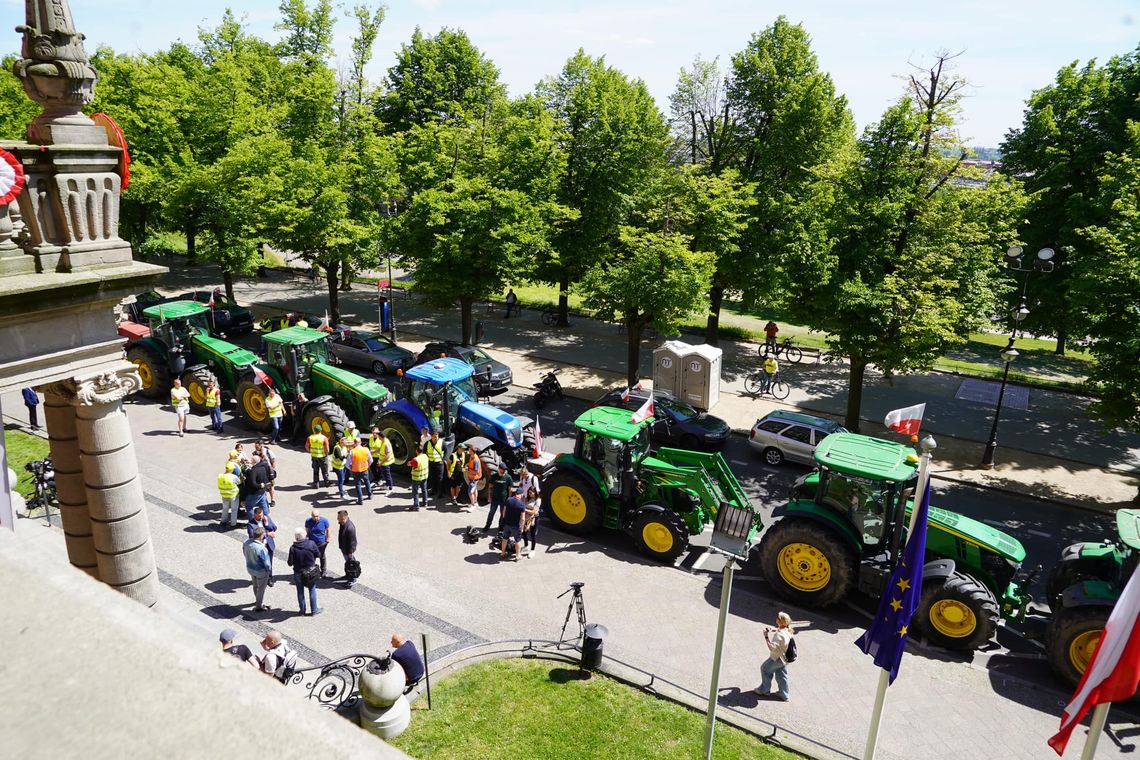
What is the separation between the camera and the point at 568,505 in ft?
47.8

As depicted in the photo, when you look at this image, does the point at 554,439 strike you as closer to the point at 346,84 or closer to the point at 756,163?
the point at 756,163

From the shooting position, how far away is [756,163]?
29578 mm

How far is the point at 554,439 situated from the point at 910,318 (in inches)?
377

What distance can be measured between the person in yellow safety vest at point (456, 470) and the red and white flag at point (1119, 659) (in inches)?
444

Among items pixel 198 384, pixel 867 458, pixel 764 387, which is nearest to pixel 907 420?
pixel 867 458

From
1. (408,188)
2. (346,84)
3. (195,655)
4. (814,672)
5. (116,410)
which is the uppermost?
(346,84)

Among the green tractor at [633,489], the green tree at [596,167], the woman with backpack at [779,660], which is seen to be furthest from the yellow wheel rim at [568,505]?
the green tree at [596,167]

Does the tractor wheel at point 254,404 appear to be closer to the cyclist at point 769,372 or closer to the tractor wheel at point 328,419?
the tractor wheel at point 328,419

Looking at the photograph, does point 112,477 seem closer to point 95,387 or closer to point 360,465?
point 95,387

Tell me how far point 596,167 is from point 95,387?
25.4 metres

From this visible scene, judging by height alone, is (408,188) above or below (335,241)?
above

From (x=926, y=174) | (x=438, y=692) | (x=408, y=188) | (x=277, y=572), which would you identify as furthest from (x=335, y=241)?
(x=438, y=692)

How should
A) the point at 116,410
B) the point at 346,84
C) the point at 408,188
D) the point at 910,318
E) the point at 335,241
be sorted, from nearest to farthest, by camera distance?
the point at 116,410, the point at 910,318, the point at 335,241, the point at 408,188, the point at 346,84

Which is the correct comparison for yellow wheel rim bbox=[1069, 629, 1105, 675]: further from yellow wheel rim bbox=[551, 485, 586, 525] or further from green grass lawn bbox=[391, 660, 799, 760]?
yellow wheel rim bbox=[551, 485, 586, 525]
